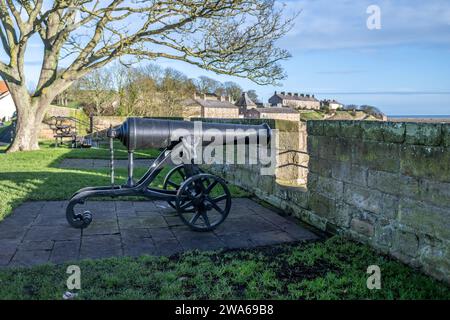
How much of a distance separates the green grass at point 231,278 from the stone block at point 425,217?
39 cm

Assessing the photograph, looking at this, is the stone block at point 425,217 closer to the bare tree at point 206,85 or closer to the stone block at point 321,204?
the stone block at point 321,204

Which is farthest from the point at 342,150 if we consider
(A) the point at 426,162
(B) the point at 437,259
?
(B) the point at 437,259

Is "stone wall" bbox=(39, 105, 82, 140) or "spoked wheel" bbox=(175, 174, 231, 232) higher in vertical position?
"stone wall" bbox=(39, 105, 82, 140)

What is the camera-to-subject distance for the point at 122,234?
4359 mm

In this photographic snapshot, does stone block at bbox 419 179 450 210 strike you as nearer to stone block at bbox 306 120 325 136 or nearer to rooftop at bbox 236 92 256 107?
stone block at bbox 306 120 325 136

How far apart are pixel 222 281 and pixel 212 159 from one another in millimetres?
5733

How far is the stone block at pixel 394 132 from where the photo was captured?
11.6ft

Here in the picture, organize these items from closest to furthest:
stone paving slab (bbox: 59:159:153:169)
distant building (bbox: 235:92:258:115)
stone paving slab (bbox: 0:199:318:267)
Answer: stone paving slab (bbox: 0:199:318:267) → stone paving slab (bbox: 59:159:153:169) → distant building (bbox: 235:92:258:115)

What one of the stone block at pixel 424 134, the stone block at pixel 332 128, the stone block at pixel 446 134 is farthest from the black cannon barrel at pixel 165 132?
the stone block at pixel 446 134

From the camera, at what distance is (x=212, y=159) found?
873cm

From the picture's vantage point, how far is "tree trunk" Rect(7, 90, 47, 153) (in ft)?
44.8

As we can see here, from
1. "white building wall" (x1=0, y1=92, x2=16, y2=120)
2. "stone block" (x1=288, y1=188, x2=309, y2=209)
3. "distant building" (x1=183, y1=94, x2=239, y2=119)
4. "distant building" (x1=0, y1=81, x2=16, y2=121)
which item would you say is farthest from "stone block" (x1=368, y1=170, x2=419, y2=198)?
"white building wall" (x1=0, y1=92, x2=16, y2=120)

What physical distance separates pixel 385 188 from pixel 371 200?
242mm
